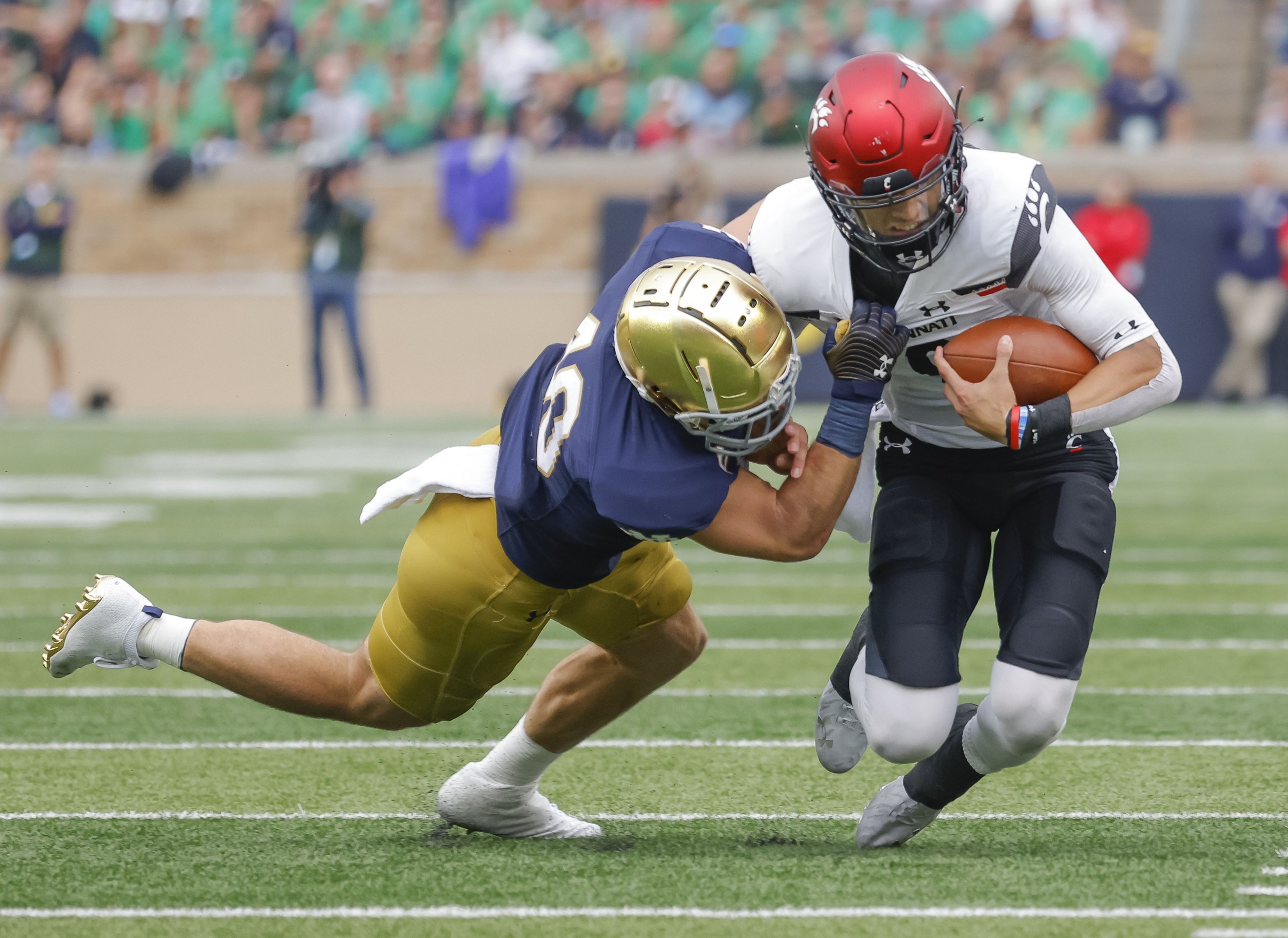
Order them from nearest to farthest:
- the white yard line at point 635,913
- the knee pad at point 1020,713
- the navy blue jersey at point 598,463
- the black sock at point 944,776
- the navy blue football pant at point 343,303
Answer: the white yard line at point 635,913, the navy blue jersey at point 598,463, the knee pad at point 1020,713, the black sock at point 944,776, the navy blue football pant at point 343,303

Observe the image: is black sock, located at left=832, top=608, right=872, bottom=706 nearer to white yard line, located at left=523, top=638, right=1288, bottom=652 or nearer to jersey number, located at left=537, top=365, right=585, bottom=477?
jersey number, located at left=537, top=365, right=585, bottom=477

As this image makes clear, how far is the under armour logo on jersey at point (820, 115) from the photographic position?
314 centimetres

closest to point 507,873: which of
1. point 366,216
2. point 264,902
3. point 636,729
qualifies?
point 264,902

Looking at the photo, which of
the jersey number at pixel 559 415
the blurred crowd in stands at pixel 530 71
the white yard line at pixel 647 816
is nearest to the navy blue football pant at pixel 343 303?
the blurred crowd in stands at pixel 530 71

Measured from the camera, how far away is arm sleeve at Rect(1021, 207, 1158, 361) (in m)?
3.21

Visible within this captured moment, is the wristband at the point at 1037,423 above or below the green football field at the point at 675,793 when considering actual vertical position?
above

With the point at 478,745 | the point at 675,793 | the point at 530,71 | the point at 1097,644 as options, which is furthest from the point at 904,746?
the point at 530,71

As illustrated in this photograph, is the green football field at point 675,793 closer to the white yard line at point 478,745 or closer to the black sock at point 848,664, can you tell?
the white yard line at point 478,745

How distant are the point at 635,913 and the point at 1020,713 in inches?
31.5

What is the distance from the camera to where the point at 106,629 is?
344 centimetres

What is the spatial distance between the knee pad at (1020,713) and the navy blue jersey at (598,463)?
2.11ft

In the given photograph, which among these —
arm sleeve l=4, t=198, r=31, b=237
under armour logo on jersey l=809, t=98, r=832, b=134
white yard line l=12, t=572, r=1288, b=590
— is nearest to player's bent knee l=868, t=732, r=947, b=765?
under armour logo on jersey l=809, t=98, r=832, b=134

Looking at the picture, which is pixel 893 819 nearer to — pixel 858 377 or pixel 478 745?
pixel 858 377

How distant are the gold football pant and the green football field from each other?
0.33 meters
